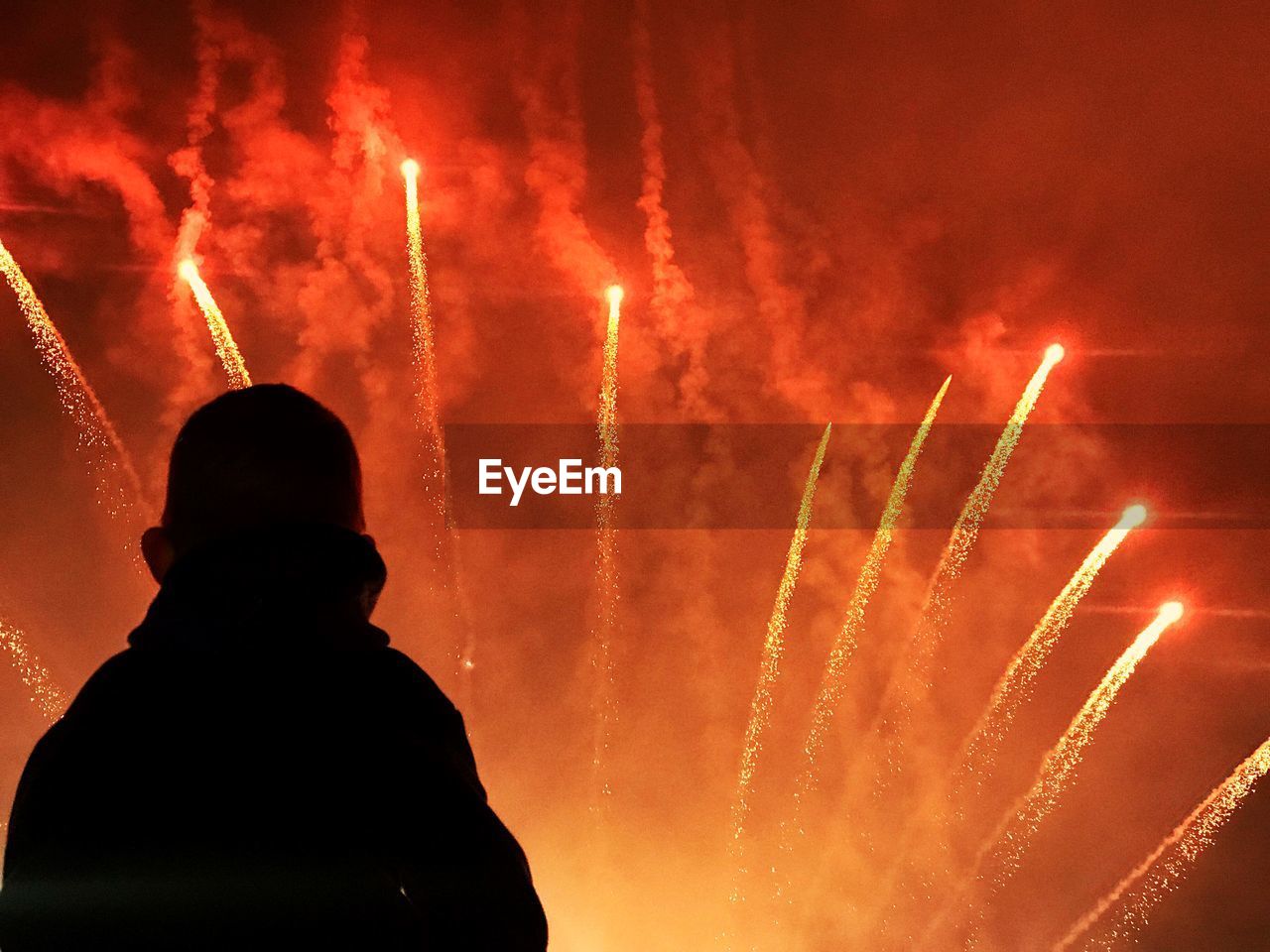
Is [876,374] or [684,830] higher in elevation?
[876,374]

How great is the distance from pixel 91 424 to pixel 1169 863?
42.1 ft

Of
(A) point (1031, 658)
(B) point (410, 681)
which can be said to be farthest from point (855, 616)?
(B) point (410, 681)

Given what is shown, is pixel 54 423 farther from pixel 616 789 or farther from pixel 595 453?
pixel 616 789

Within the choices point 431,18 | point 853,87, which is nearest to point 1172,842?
point 853,87

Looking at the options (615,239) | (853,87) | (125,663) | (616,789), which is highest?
(853,87)

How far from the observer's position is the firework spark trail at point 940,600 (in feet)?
37.5

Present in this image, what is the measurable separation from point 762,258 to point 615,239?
1.75m

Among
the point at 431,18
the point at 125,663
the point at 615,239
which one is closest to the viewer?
the point at 125,663

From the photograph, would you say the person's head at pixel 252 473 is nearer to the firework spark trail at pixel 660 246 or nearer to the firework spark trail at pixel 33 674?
the firework spark trail at pixel 660 246

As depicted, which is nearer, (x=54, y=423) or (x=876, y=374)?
(x=54, y=423)

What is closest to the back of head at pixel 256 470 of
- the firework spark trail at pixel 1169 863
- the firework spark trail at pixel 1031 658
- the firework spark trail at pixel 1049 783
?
the firework spark trail at pixel 1031 658

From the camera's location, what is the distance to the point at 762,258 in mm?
11320

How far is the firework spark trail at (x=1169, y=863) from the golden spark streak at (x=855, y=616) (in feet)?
11.1

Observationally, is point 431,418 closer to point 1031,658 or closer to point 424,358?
point 424,358
